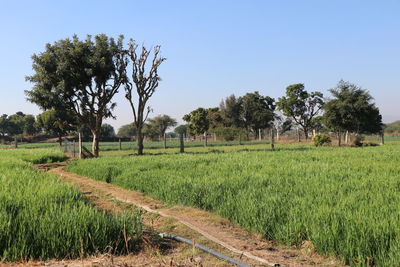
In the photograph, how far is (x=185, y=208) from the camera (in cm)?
653

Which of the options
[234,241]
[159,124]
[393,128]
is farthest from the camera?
[393,128]

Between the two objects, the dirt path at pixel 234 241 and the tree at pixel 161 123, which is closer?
the dirt path at pixel 234 241

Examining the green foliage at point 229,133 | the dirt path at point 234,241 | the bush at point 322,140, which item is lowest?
the dirt path at point 234,241

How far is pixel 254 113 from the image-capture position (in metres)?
58.6

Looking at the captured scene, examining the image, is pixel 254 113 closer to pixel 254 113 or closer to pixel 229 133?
pixel 254 113

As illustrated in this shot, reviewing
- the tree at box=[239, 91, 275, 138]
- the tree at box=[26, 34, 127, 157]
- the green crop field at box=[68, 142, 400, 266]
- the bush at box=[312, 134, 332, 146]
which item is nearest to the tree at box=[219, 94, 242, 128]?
the tree at box=[239, 91, 275, 138]

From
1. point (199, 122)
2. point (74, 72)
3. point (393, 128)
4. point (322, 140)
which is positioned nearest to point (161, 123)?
point (199, 122)

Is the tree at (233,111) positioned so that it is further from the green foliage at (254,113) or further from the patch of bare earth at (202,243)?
the patch of bare earth at (202,243)

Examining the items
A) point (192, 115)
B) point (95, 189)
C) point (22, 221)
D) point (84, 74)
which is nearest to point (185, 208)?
point (22, 221)

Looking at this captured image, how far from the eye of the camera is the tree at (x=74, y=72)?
19.4 meters

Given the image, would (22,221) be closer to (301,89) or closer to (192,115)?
(301,89)

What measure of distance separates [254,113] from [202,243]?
55339 millimetres

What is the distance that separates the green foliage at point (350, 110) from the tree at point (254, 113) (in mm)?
28255

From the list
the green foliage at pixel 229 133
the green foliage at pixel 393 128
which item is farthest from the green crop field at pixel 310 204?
the green foliage at pixel 393 128
